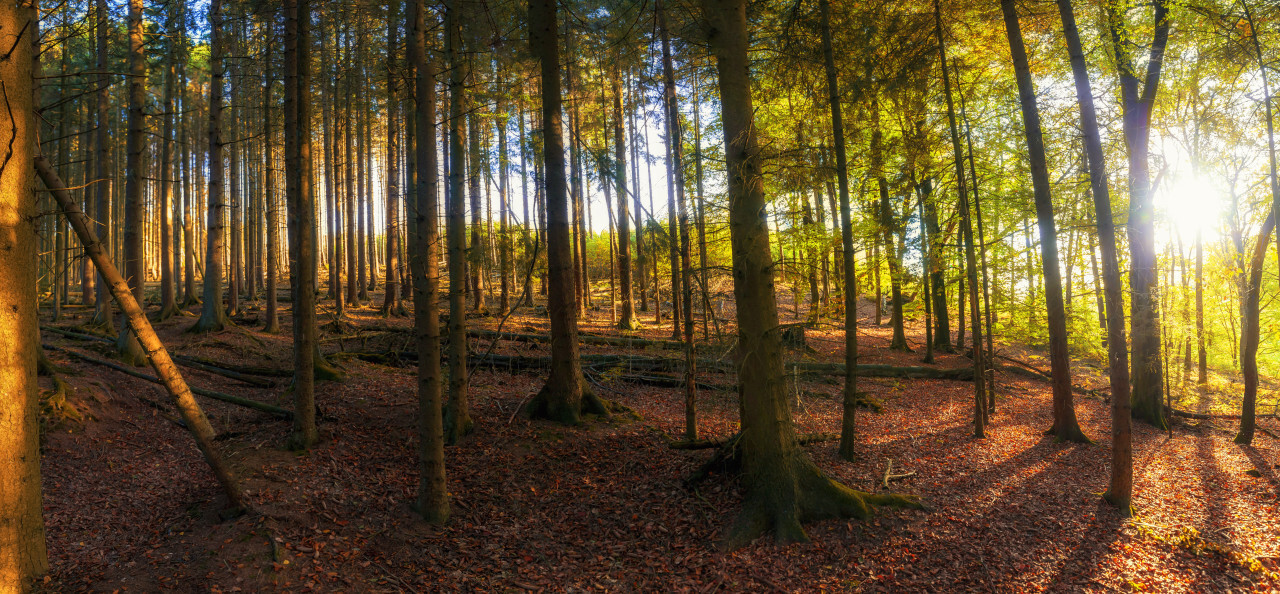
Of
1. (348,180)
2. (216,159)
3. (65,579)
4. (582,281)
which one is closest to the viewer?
(65,579)

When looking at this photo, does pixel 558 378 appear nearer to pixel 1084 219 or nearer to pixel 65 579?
pixel 65 579

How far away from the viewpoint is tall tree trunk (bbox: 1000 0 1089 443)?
8.34m

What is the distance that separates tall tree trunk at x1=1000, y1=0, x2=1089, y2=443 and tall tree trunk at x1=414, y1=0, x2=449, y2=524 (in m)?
8.41

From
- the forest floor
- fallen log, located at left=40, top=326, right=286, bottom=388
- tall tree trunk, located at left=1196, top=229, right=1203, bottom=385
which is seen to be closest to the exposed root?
Result: the forest floor

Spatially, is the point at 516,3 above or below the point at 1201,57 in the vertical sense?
above

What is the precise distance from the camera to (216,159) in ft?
42.6

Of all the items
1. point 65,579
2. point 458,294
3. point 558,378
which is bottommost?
point 65,579

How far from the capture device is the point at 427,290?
5969 millimetres

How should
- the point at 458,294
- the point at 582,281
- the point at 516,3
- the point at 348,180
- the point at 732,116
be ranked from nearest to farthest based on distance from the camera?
the point at 732,116, the point at 458,294, the point at 516,3, the point at 348,180, the point at 582,281

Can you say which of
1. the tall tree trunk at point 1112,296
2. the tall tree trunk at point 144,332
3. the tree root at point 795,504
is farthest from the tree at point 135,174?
the tall tree trunk at point 1112,296

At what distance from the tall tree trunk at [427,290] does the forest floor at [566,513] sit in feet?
1.60

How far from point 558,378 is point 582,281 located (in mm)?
14866

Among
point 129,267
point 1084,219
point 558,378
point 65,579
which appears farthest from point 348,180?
point 1084,219

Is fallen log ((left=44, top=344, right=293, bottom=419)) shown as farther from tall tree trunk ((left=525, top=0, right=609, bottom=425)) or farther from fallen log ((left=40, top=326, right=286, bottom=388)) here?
tall tree trunk ((left=525, top=0, right=609, bottom=425))
